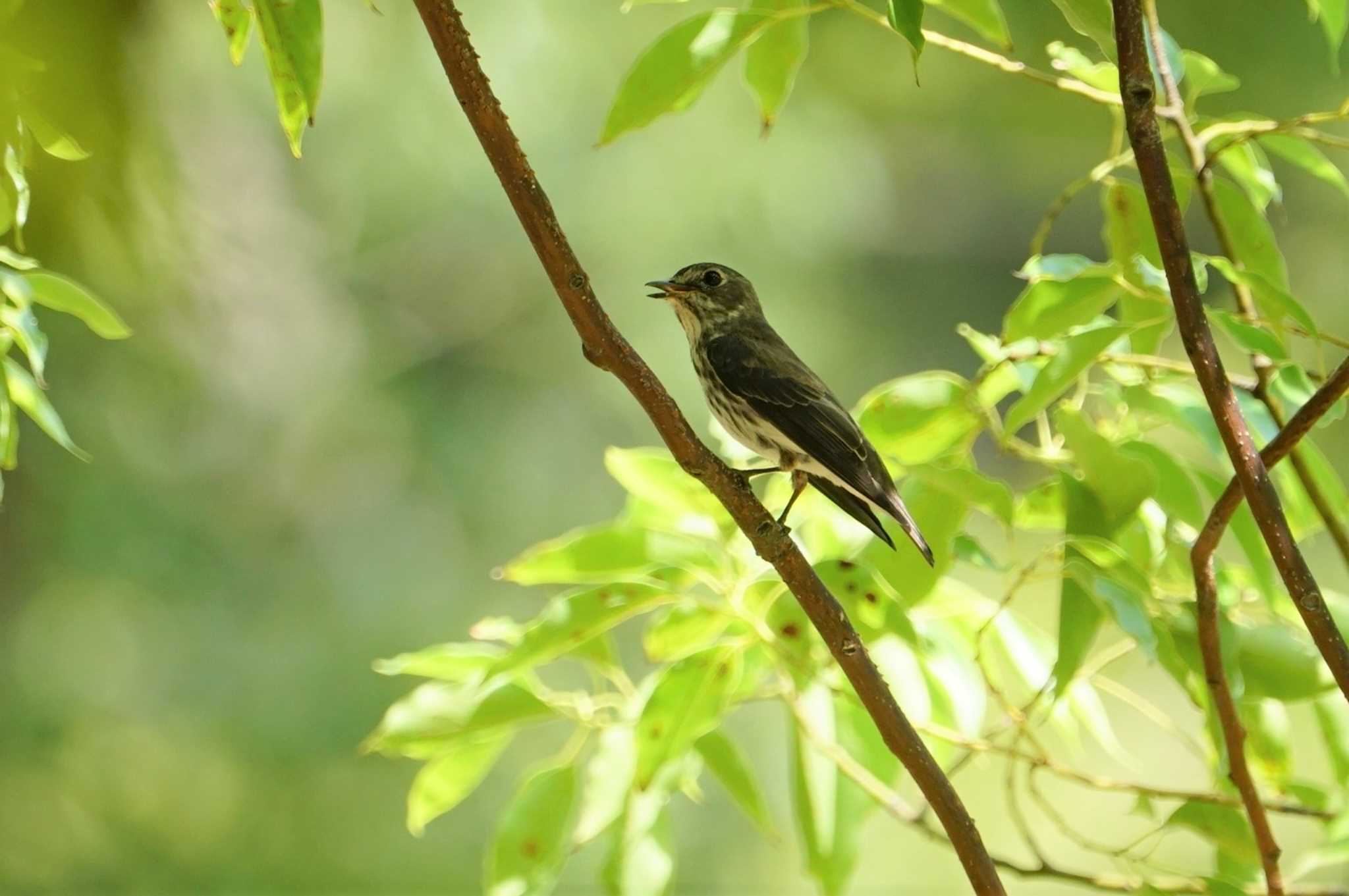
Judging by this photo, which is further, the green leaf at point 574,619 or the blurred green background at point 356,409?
the blurred green background at point 356,409

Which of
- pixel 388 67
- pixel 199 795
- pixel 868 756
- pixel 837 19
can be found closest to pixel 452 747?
pixel 868 756

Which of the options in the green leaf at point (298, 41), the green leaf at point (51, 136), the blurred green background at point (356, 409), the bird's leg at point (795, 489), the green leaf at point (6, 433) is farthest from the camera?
the blurred green background at point (356, 409)

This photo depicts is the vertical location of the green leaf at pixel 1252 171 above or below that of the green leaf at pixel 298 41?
below

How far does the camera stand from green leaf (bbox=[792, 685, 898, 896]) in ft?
4.23

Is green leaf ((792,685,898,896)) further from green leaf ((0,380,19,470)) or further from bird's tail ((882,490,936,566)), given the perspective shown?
green leaf ((0,380,19,470))

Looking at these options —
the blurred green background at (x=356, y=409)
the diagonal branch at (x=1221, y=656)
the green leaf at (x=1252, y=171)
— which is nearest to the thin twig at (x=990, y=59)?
the green leaf at (x=1252, y=171)

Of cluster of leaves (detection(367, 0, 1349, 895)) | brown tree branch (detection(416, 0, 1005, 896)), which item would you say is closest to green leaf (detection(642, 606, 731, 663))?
cluster of leaves (detection(367, 0, 1349, 895))

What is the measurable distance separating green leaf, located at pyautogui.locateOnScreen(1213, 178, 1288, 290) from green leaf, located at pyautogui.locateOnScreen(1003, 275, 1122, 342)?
19 cm

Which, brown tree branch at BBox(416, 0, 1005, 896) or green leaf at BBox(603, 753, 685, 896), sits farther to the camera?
green leaf at BBox(603, 753, 685, 896)

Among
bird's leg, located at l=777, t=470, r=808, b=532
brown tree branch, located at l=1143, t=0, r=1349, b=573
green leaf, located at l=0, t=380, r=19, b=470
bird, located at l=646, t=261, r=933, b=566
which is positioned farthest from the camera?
bird, located at l=646, t=261, r=933, b=566

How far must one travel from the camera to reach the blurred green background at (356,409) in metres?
3.32

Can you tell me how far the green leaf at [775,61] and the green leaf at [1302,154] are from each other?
43cm

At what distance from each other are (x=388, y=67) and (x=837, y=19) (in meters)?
1.38

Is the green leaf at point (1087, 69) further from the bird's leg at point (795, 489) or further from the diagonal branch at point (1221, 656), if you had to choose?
the bird's leg at point (795, 489)
